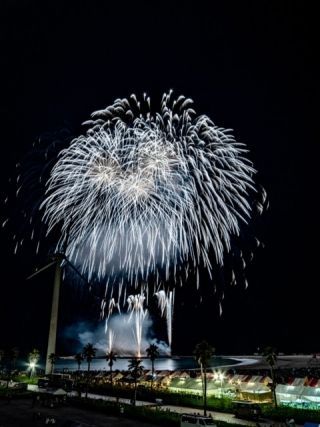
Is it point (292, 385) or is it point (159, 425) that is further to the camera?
point (292, 385)

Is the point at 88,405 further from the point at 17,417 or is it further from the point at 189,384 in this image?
Result: the point at 189,384

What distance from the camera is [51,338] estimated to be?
11556cm

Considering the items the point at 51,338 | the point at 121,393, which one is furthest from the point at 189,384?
the point at 51,338

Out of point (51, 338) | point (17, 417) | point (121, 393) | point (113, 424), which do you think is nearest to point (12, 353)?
point (51, 338)

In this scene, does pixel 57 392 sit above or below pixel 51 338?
below

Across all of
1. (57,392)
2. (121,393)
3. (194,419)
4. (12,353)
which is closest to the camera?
(194,419)

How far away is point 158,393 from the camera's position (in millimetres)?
64625

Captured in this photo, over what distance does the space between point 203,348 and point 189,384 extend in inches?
541

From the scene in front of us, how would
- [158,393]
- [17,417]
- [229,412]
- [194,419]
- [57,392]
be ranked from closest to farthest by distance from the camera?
[194,419] < [17,417] < [229,412] < [57,392] < [158,393]

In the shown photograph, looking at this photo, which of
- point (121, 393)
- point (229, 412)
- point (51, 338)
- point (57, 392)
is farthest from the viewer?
point (51, 338)

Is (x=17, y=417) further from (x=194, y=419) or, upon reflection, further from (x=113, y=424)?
(x=194, y=419)

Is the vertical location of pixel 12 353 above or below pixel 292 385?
above

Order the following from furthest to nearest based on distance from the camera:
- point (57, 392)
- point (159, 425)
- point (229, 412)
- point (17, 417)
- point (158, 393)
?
point (158, 393) < point (57, 392) < point (229, 412) < point (17, 417) < point (159, 425)

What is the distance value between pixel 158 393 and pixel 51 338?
60577mm
